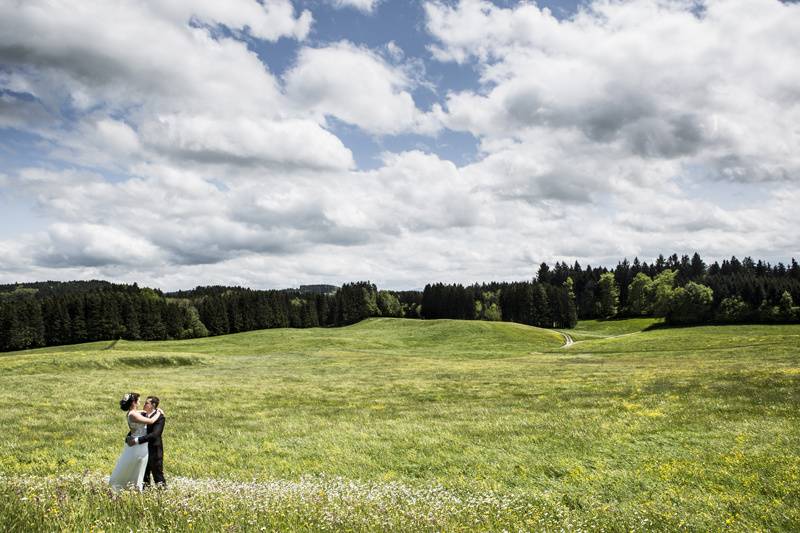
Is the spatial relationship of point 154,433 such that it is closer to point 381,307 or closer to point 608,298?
point 381,307

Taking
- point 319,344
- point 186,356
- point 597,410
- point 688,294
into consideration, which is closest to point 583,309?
point 688,294

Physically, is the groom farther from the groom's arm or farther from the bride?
the bride

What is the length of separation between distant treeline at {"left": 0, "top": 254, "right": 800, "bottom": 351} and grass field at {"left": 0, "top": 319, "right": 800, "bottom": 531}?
92306mm

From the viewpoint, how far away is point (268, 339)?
328ft

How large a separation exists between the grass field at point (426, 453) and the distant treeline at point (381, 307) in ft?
303

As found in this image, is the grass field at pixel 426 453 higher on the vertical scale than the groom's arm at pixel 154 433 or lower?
lower

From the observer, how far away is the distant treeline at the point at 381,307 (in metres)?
115

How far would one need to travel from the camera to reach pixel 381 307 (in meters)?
183

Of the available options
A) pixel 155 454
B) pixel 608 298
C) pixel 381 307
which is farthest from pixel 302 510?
pixel 608 298

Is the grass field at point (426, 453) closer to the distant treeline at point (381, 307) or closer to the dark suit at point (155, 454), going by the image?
the dark suit at point (155, 454)

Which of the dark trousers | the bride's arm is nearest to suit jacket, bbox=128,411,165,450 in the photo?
the dark trousers

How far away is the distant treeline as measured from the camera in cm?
11481

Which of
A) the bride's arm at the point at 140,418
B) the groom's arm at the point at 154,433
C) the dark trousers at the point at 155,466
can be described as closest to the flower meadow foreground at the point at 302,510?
the dark trousers at the point at 155,466

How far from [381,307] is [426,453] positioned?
549 feet
